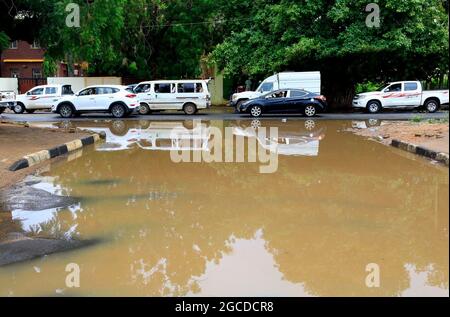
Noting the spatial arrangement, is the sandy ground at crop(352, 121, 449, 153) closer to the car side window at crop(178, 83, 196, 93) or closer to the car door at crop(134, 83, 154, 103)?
the car side window at crop(178, 83, 196, 93)

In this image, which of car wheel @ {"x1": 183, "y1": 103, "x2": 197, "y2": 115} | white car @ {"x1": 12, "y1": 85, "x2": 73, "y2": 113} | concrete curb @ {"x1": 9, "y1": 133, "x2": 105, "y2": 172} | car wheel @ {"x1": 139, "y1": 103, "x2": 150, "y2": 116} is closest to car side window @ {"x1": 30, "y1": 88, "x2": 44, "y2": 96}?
white car @ {"x1": 12, "y1": 85, "x2": 73, "y2": 113}

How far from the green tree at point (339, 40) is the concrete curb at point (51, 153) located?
14.2 metres

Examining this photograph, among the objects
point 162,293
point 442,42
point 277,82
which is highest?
point 442,42

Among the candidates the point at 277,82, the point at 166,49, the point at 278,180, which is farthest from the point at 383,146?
the point at 166,49

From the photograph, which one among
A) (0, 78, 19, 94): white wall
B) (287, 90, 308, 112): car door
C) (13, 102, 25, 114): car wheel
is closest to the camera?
(287, 90, 308, 112): car door

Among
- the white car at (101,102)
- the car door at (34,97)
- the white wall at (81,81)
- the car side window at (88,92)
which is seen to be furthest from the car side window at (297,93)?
the white wall at (81,81)

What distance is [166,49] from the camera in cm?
3688

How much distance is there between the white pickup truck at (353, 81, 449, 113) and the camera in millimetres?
26875

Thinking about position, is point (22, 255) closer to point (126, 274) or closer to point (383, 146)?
point (126, 274)

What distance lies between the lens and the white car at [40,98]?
98.3 feet

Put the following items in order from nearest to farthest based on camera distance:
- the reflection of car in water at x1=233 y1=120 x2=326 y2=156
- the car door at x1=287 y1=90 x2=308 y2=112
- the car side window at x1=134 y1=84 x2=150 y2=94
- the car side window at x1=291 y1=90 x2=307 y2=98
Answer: the reflection of car in water at x1=233 y1=120 x2=326 y2=156, the car door at x1=287 y1=90 x2=308 y2=112, the car side window at x1=291 y1=90 x2=307 y2=98, the car side window at x1=134 y1=84 x2=150 y2=94

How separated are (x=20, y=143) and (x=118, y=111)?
472 inches

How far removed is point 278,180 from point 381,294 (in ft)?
17.1

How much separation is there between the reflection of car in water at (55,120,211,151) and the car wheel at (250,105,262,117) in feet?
11.3
